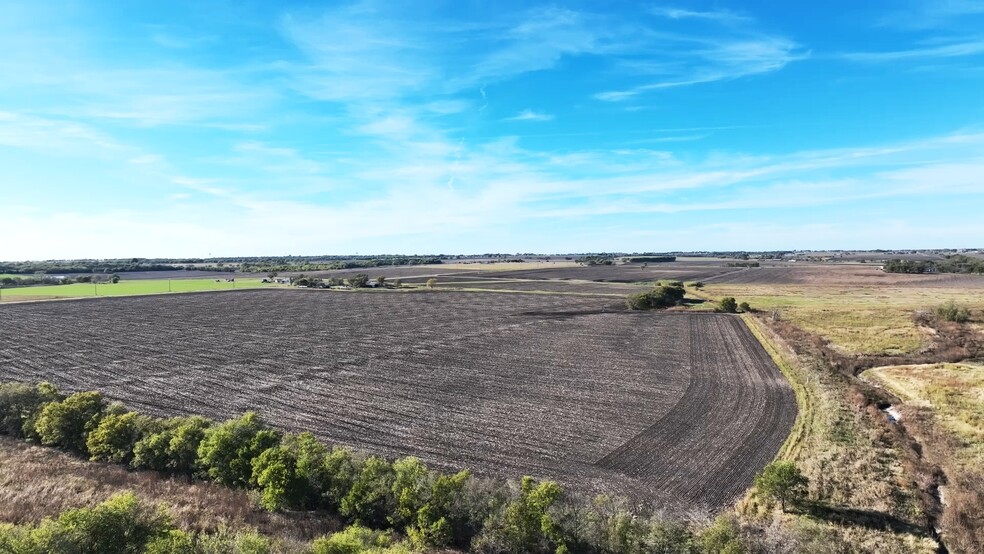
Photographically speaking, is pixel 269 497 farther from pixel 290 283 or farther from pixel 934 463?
pixel 290 283

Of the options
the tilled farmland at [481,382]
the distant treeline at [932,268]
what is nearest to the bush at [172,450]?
the tilled farmland at [481,382]

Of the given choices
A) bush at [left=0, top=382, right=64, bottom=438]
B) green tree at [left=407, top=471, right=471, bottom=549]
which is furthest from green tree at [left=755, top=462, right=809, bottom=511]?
bush at [left=0, top=382, right=64, bottom=438]

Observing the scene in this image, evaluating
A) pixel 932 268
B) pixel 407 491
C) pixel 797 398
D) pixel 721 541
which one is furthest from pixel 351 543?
pixel 932 268

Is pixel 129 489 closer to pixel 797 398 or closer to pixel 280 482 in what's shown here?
pixel 280 482

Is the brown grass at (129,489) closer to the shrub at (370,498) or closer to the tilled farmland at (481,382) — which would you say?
the shrub at (370,498)

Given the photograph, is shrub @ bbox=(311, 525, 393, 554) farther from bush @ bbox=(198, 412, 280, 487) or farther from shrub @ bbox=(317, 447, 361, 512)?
bush @ bbox=(198, 412, 280, 487)

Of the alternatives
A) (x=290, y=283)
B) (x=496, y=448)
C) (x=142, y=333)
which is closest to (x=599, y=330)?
(x=496, y=448)

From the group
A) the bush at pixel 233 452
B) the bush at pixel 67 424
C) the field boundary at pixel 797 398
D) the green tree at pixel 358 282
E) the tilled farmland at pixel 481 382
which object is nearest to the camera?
the bush at pixel 233 452
